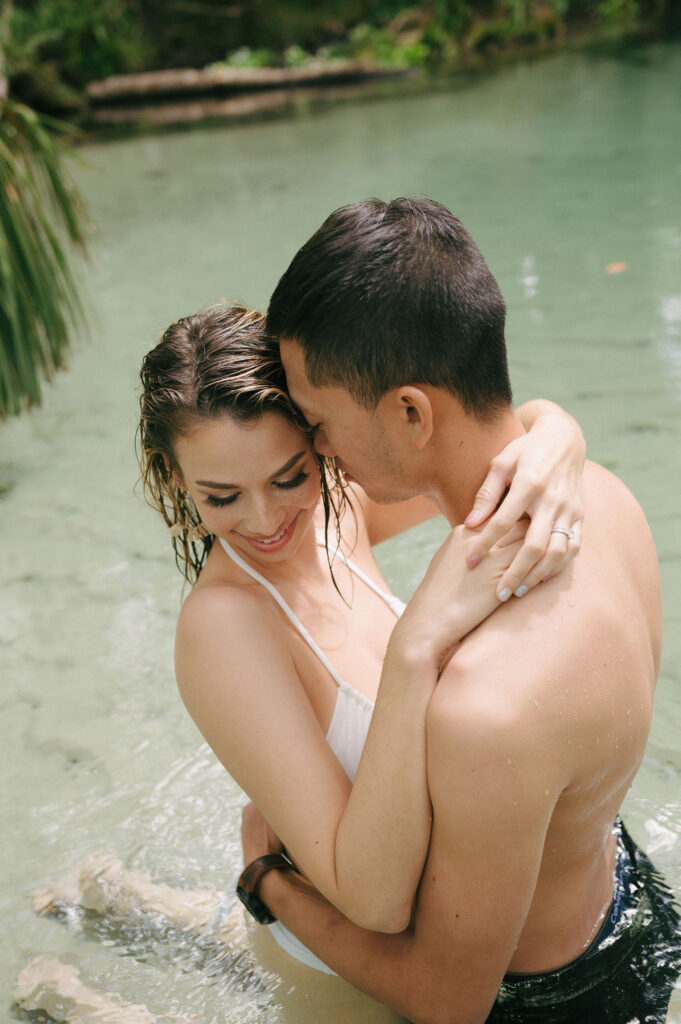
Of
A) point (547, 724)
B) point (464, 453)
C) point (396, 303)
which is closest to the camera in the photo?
point (547, 724)

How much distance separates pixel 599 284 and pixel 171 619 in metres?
3.55

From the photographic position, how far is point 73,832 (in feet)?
9.21

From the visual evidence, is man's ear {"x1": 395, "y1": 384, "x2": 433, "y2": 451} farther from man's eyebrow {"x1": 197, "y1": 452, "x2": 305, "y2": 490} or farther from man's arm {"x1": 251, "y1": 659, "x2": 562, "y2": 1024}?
man's arm {"x1": 251, "y1": 659, "x2": 562, "y2": 1024}

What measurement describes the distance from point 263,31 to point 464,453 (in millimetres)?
17528

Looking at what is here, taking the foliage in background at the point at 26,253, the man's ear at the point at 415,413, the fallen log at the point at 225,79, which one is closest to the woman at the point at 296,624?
the man's ear at the point at 415,413

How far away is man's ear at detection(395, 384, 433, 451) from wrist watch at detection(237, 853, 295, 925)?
81cm

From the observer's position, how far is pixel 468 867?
142 cm

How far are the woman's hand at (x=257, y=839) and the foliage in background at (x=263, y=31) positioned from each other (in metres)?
13.6

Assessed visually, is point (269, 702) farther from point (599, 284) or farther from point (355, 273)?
point (599, 284)

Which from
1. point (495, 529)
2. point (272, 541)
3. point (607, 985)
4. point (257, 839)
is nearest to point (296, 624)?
point (272, 541)

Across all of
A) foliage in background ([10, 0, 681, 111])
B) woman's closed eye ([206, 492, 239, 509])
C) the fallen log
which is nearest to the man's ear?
woman's closed eye ([206, 492, 239, 509])

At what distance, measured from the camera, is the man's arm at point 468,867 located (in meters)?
1.36

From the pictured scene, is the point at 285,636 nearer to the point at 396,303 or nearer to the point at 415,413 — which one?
the point at 415,413

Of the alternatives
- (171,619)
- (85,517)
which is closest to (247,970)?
(171,619)
